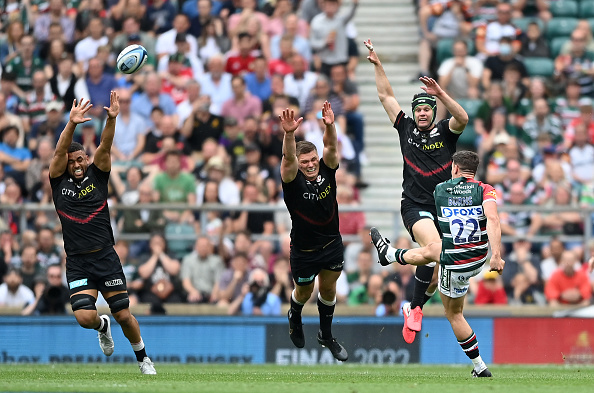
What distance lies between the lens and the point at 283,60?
2180 centimetres

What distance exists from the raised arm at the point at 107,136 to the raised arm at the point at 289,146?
1.91 metres

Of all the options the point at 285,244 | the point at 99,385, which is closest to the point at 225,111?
the point at 285,244

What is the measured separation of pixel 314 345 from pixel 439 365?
6.55ft

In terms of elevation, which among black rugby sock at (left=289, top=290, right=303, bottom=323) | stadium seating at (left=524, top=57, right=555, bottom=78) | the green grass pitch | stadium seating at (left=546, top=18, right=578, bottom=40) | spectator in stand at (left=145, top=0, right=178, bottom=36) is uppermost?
spectator in stand at (left=145, top=0, right=178, bottom=36)

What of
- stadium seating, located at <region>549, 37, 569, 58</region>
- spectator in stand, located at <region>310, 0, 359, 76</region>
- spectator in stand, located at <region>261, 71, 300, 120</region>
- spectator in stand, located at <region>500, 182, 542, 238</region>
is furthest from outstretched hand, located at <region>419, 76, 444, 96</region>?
stadium seating, located at <region>549, 37, 569, 58</region>

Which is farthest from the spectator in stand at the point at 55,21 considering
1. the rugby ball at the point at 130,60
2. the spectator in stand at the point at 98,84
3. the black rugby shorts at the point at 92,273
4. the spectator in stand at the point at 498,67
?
the black rugby shorts at the point at 92,273

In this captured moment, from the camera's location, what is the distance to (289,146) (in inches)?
508

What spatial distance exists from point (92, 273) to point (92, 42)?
10.1m

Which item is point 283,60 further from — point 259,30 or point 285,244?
point 285,244

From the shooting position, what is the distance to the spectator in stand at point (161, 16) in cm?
2286

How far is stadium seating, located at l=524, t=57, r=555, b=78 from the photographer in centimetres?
2211

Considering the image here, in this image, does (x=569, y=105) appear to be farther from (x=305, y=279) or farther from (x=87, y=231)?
(x=87, y=231)

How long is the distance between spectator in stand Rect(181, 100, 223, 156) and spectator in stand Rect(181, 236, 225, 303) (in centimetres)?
268

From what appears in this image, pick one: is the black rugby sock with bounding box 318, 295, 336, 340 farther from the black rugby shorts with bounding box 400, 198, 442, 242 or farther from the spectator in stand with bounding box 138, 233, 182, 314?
the spectator in stand with bounding box 138, 233, 182, 314
